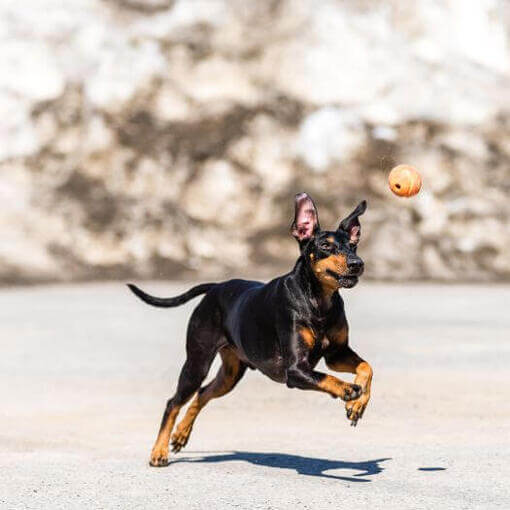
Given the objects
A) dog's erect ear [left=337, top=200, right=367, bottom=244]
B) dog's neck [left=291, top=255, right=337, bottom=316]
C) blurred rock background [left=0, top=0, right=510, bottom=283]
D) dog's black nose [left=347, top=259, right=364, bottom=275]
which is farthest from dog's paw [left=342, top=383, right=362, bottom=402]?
blurred rock background [left=0, top=0, right=510, bottom=283]

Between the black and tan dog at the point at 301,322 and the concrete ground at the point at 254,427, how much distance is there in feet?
2.16

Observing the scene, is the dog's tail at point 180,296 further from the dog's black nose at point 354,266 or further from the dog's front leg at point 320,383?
the dog's black nose at point 354,266

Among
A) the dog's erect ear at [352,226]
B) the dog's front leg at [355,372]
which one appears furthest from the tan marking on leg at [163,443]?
the dog's erect ear at [352,226]

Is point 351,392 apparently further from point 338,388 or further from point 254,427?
point 254,427

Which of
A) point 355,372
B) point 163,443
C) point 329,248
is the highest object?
point 329,248

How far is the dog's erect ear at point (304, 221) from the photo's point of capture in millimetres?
8820

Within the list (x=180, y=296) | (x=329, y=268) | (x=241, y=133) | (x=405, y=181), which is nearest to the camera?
(x=329, y=268)

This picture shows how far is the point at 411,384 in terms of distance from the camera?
14.4 metres

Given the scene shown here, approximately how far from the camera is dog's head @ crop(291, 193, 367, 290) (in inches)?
330

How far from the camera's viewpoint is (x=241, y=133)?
35.2 meters

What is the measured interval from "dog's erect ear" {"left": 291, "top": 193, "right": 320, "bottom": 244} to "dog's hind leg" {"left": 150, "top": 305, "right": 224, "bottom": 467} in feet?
4.26

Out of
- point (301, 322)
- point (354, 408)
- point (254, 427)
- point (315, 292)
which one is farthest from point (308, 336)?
point (254, 427)

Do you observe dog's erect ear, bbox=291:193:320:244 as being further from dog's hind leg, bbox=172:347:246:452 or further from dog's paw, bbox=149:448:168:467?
dog's paw, bbox=149:448:168:467

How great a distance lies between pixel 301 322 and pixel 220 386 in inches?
56.8
